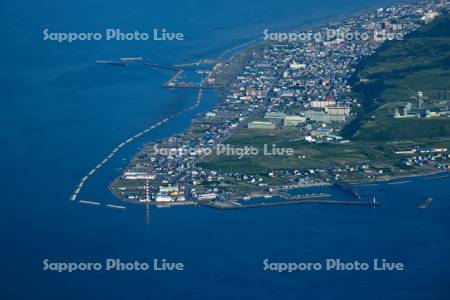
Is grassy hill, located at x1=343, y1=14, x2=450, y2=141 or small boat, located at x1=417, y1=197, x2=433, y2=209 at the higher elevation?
grassy hill, located at x1=343, y1=14, x2=450, y2=141

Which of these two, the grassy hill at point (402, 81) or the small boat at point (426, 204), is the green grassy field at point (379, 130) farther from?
the small boat at point (426, 204)

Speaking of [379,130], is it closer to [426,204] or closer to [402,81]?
[402,81]

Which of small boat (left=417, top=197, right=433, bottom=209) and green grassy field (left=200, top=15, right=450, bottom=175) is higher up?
green grassy field (left=200, top=15, right=450, bottom=175)

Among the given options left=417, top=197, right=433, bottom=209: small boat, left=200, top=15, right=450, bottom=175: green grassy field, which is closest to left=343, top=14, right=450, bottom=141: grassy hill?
left=200, top=15, right=450, bottom=175: green grassy field

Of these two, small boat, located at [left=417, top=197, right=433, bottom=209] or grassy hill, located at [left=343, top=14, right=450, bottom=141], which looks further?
grassy hill, located at [left=343, top=14, right=450, bottom=141]

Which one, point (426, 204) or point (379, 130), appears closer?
point (426, 204)

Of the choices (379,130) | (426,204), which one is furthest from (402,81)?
(426,204)

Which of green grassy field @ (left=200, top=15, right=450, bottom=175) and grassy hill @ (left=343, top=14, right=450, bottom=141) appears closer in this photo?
green grassy field @ (left=200, top=15, right=450, bottom=175)

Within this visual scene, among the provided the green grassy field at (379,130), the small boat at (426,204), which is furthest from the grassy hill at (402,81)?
the small boat at (426,204)

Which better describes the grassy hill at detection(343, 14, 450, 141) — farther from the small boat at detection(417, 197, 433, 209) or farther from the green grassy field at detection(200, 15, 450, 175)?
the small boat at detection(417, 197, 433, 209)
